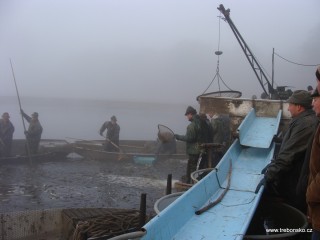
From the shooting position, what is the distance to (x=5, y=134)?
13.6 metres

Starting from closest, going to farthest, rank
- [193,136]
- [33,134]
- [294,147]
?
[294,147], [193,136], [33,134]

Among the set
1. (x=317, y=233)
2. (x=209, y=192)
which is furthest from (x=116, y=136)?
(x=317, y=233)

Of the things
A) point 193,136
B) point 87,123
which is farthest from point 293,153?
point 87,123

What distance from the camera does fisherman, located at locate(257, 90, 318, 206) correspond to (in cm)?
381

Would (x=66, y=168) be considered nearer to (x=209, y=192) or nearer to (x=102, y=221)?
(x=102, y=221)

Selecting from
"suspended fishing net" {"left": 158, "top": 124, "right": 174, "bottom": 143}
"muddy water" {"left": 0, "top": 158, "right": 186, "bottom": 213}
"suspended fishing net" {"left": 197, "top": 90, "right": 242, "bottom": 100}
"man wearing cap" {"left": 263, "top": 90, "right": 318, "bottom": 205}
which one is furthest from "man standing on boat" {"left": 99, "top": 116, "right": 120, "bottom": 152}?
"man wearing cap" {"left": 263, "top": 90, "right": 318, "bottom": 205}

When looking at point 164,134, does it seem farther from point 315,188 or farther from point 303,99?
point 315,188

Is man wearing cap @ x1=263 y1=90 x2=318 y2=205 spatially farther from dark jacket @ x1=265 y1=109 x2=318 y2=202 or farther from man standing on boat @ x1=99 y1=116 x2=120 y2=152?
man standing on boat @ x1=99 y1=116 x2=120 y2=152

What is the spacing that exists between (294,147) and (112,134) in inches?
481

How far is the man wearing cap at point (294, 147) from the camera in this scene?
150 inches

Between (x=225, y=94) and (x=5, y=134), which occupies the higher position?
(x=225, y=94)

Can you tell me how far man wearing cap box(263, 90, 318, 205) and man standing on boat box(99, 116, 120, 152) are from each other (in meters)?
11.6

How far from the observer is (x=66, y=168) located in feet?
45.4

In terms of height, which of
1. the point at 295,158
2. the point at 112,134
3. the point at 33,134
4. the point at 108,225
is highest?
the point at 295,158
